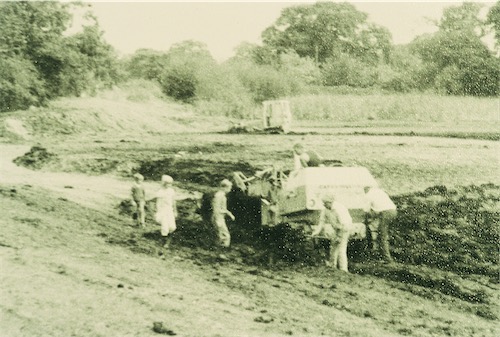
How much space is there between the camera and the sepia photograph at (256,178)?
712 centimetres

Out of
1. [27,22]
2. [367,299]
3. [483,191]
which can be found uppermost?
[27,22]

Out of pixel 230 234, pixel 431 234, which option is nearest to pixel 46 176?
pixel 230 234

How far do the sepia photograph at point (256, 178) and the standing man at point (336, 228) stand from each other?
0.04 m

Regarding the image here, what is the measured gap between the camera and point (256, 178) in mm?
11219

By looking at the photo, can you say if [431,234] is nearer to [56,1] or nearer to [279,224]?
[279,224]

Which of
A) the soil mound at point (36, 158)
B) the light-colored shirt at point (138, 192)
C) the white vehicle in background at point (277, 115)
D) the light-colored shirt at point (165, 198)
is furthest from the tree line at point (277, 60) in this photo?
the light-colored shirt at point (165, 198)

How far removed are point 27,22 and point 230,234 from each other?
7.35 meters

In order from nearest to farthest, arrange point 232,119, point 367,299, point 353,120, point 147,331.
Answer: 1. point 147,331
2. point 367,299
3. point 353,120
4. point 232,119

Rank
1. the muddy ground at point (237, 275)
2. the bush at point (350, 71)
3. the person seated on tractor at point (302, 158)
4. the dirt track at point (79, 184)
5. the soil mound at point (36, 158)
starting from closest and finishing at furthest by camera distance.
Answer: the muddy ground at point (237, 275) < the person seated on tractor at point (302, 158) < the dirt track at point (79, 184) < the bush at point (350, 71) < the soil mound at point (36, 158)

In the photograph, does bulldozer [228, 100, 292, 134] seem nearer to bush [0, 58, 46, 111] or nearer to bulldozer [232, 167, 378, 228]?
bush [0, 58, 46, 111]

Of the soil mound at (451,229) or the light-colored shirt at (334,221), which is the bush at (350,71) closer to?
the soil mound at (451,229)

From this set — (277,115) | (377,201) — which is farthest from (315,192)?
(277,115)

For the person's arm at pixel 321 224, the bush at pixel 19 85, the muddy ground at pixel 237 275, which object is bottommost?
the muddy ground at pixel 237 275

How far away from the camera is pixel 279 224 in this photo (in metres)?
10.2
